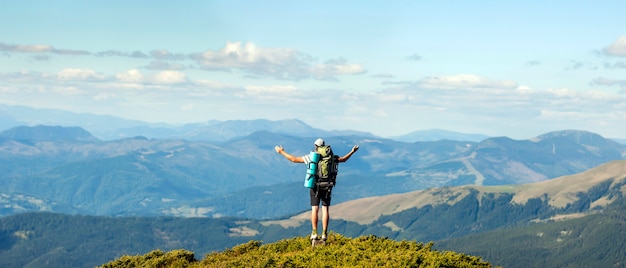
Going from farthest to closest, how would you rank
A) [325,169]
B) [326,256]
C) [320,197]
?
1. [320,197]
2. [325,169]
3. [326,256]

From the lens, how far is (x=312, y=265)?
3462 centimetres

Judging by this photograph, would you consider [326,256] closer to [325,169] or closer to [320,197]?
[320,197]

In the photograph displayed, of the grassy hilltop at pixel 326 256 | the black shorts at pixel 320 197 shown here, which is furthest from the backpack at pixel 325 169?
the grassy hilltop at pixel 326 256

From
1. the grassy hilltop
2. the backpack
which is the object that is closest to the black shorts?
the backpack

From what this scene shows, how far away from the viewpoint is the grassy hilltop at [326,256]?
3388 centimetres

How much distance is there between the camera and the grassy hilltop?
33.9 m

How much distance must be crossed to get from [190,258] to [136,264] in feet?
9.83

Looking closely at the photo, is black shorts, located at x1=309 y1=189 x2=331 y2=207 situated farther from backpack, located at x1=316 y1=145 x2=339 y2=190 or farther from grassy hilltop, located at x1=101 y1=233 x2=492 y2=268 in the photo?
grassy hilltop, located at x1=101 y1=233 x2=492 y2=268

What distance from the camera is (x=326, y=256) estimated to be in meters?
36.1

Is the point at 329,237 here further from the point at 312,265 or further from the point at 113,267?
the point at 113,267

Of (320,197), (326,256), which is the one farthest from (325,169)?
(326,256)

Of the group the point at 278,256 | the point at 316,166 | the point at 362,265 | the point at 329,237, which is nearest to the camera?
the point at 362,265

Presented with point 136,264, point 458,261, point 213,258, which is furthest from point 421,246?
point 136,264

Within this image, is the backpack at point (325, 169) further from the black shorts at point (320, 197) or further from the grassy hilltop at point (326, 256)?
the grassy hilltop at point (326, 256)
